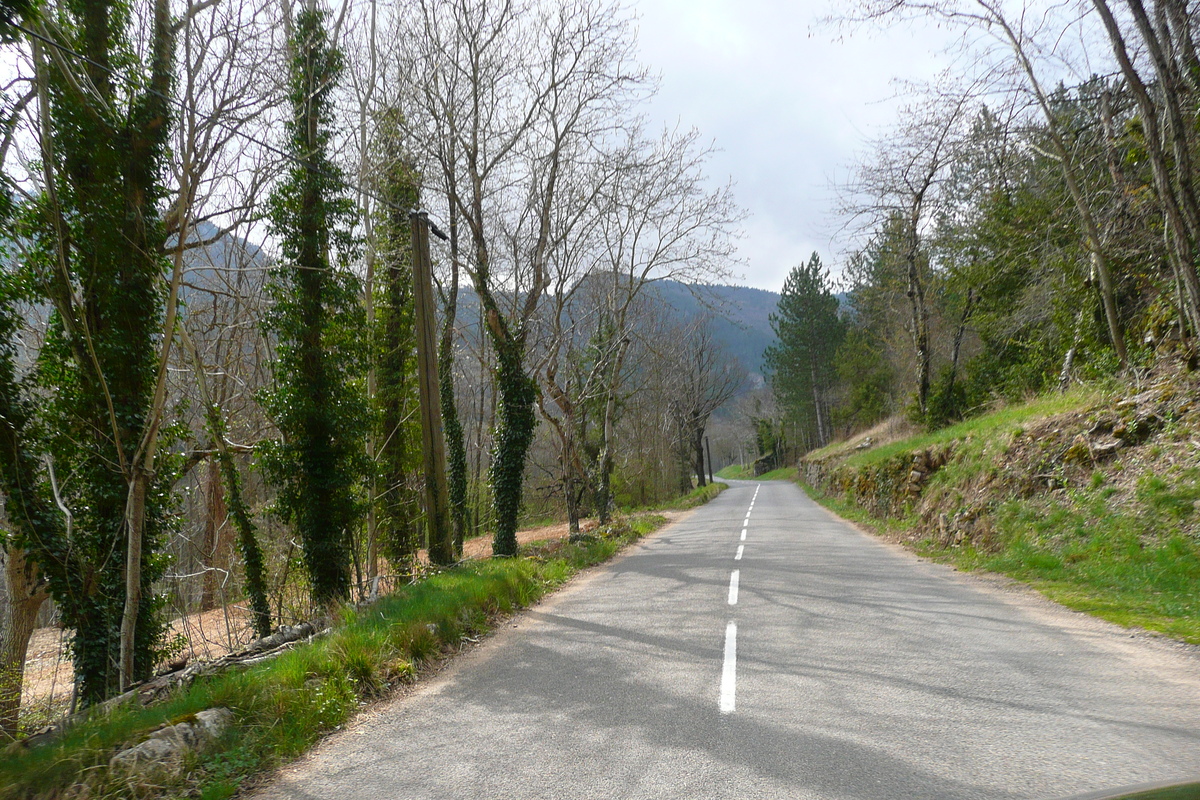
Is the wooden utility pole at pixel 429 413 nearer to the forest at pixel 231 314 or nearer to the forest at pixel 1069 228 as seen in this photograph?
the forest at pixel 231 314

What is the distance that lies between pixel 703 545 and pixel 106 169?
43.1ft

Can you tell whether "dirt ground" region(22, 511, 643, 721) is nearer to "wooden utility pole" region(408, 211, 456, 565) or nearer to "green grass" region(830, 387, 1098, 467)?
"wooden utility pole" region(408, 211, 456, 565)

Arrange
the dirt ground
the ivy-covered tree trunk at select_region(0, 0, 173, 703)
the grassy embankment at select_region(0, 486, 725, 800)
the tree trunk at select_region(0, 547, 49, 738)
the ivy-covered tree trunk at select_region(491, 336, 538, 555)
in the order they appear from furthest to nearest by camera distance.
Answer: the ivy-covered tree trunk at select_region(491, 336, 538, 555)
the dirt ground
the tree trunk at select_region(0, 547, 49, 738)
the ivy-covered tree trunk at select_region(0, 0, 173, 703)
the grassy embankment at select_region(0, 486, 725, 800)

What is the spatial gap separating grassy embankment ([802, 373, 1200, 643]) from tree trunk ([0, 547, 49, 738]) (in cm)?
1311

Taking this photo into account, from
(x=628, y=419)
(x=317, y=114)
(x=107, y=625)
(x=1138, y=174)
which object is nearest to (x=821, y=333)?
(x=628, y=419)

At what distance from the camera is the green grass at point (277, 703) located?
13.5ft

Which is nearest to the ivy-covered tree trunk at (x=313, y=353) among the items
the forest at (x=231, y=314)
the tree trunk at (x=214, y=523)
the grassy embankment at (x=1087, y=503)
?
the forest at (x=231, y=314)

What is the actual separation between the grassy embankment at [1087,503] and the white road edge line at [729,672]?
12.8 feet

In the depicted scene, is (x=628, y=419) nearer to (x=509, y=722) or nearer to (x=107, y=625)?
(x=107, y=625)

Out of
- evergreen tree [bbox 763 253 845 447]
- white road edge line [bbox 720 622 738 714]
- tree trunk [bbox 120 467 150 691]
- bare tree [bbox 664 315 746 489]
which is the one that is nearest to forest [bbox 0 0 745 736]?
tree trunk [bbox 120 467 150 691]

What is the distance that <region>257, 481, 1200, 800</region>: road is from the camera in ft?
12.5

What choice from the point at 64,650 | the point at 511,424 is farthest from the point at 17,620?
the point at 511,424

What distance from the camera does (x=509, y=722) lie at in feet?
Result: 16.6

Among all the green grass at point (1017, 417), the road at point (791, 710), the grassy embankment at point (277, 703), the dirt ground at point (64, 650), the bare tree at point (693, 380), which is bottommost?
the dirt ground at point (64, 650)
